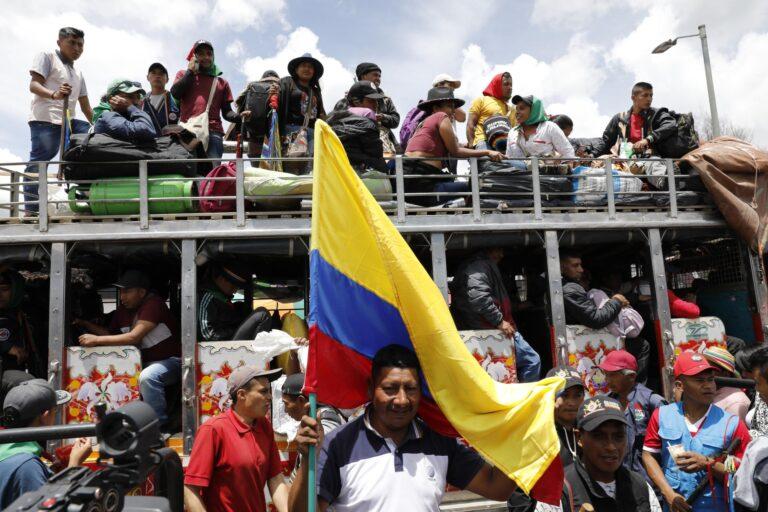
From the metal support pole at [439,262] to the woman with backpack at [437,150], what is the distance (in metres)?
0.70

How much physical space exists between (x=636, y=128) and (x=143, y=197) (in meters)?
6.49

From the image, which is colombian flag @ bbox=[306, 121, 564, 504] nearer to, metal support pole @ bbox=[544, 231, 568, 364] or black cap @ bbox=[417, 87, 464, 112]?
metal support pole @ bbox=[544, 231, 568, 364]

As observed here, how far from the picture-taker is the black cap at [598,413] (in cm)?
301

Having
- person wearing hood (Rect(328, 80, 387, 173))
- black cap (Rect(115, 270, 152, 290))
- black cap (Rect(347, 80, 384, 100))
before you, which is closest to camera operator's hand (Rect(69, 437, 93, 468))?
black cap (Rect(115, 270, 152, 290))

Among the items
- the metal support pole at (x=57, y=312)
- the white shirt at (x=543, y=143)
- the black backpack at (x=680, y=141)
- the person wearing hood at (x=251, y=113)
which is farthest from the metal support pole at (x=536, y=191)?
the metal support pole at (x=57, y=312)

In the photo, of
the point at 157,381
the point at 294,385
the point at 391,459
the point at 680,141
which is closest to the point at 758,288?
the point at 680,141

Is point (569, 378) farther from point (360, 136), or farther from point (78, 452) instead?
point (360, 136)

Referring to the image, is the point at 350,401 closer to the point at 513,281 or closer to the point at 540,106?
the point at 540,106

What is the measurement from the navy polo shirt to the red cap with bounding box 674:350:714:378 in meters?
1.92

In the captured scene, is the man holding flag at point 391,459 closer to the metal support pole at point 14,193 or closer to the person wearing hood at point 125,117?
the person wearing hood at point 125,117

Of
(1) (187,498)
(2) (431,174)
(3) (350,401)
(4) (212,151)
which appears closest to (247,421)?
(1) (187,498)

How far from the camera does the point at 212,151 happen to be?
8039 millimetres

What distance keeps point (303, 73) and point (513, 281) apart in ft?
14.7

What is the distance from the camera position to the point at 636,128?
865cm
